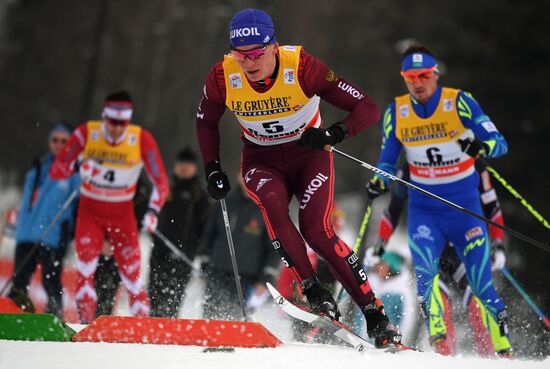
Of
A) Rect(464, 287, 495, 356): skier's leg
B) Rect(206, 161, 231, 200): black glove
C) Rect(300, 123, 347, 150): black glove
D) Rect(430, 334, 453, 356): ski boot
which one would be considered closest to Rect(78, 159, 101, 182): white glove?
Rect(206, 161, 231, 200): black glove

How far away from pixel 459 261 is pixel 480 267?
96 centimetres

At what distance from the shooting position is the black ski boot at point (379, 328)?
500cm

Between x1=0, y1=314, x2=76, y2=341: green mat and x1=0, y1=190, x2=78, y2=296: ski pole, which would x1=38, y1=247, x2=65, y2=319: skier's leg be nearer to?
x1=0, y1=190, x2=78, y2=296: ski pole

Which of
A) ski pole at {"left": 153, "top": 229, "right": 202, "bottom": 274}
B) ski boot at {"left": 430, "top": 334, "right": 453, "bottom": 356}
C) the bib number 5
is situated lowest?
ski pole at {"left": 153, "top": 229, "right": 202, "bottom": 274}

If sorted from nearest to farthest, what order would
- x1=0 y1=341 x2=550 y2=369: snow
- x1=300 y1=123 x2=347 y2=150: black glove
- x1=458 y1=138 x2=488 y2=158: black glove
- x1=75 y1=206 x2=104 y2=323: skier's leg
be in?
x1=0 y1=341 x2=550 y2=369: snow
x1=300 y1=123 x2=347 y2=150: black glove
x1=458 y1=138 x2=488 y2=158: black glove
x1=75 y1=206 x2=104 y2=323: skier's leg

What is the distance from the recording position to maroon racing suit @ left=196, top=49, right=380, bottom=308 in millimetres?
5176

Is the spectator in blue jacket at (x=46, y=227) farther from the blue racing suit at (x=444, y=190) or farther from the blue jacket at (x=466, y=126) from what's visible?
the blue racing suit at (x=444, y=190)

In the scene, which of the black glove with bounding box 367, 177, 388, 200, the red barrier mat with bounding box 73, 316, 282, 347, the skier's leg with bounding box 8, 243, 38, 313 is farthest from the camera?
the skier's leg with bounding box 8, 243, 38, 313

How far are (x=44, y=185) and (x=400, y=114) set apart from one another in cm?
417

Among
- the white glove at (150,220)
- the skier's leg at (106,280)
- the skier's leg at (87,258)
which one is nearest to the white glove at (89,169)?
the skier's leg at (87,258)

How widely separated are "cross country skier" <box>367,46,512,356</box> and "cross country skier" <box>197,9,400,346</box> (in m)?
1.37

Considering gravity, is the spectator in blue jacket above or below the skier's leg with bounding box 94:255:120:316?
above

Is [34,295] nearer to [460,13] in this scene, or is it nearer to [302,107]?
[302,107]

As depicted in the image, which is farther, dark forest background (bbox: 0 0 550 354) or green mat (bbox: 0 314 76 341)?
dark forest background (bbox: 0 0 550 354)
